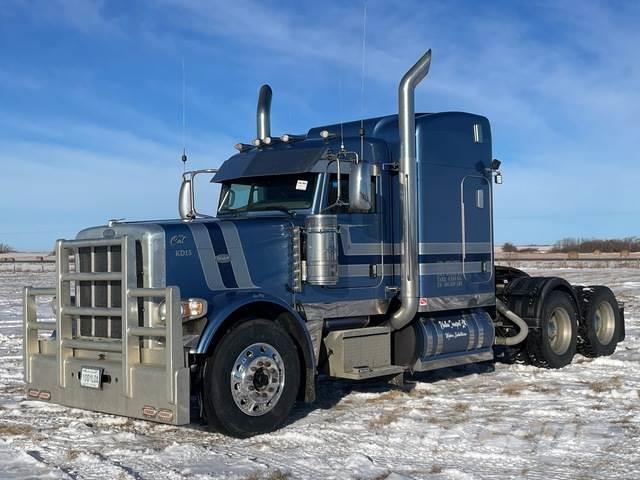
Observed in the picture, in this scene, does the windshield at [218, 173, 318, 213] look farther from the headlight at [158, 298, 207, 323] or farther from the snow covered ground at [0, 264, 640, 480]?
the snow covered ground at [0, 264, 640, 480]

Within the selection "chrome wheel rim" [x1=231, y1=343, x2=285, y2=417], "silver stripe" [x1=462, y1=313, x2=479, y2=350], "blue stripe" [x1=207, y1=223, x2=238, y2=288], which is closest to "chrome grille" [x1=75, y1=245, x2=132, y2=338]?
"blue stripe" [x1=207, y1=223, x2=238, y2=288]

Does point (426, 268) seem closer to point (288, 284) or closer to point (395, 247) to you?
point (395, 247)

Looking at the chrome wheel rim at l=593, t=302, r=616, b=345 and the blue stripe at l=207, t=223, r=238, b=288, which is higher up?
the blue stripe at l=207, t=223, r=238, b=288

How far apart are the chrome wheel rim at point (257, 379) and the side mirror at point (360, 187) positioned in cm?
169

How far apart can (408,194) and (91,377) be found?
3.85 meters

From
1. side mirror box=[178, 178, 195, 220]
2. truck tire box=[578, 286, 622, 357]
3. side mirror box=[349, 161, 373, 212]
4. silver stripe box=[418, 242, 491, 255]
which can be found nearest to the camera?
side mirror box=[349, 161, 373, 212]

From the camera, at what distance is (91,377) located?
7031 millimetres

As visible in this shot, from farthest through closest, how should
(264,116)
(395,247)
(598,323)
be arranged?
(598,323) → (264,116) → (395,247)

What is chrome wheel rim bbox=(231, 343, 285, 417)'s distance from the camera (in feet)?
22.9

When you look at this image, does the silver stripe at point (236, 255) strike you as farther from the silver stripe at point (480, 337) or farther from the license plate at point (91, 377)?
the silver stripe at point (480, 337)

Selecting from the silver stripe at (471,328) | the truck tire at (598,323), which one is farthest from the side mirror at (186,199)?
the truck tire at (598,323)

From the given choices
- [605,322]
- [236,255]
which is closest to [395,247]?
[236,255]

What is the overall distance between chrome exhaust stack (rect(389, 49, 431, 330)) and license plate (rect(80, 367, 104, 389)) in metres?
3.35

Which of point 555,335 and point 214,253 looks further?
point 555,335
